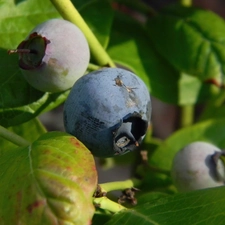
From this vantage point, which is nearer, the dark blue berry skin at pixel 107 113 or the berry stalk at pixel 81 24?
the dark blue berry skin at pixel 107 113

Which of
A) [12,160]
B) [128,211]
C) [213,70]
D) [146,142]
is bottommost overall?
[146,142]

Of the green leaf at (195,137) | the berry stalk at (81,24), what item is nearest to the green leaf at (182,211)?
the berry stalk at (81,24)

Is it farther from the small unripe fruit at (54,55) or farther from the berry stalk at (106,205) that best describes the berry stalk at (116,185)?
the small unripe fruit at (54,55)

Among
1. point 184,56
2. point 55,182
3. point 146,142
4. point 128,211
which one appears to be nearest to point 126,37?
point 184,56

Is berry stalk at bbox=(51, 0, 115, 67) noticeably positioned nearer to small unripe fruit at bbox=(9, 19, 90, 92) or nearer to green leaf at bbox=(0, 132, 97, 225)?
small unripe fruit at bbox=(9, 19, 90, 92)

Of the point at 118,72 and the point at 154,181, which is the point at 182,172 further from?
the point at 118,72

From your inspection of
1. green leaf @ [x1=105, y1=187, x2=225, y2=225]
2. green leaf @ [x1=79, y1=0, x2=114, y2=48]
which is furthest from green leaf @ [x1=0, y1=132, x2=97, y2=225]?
green leaf @ [x1=79, y1=0, x2=114, y2=48]
